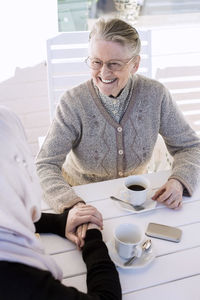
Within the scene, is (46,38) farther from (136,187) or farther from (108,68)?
(136,187)

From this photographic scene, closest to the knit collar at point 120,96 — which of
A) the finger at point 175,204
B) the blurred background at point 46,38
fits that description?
the finger at point 175,204

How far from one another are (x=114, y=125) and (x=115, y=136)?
49 millimetres

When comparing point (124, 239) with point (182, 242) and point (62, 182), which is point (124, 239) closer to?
point (182, 242)

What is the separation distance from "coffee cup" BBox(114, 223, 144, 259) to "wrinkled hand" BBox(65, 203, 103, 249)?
0.33 ft

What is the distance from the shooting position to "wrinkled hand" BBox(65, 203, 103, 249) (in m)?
1.02

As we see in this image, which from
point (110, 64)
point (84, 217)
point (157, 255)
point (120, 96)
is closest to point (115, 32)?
point (110, 64)

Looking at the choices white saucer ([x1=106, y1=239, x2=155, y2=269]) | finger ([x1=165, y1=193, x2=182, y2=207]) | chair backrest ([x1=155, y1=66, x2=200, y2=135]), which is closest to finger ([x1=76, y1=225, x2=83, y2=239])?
white saucer ([x1=106, y1=239, x2=155, y2=269])

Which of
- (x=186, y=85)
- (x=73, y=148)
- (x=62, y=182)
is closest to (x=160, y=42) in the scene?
(x=186, y=85)

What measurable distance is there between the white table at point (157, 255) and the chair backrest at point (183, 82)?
1.80 meters

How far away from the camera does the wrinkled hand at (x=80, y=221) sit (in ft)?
3.33

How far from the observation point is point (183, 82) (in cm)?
290

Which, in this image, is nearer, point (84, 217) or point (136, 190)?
point (84, 217)

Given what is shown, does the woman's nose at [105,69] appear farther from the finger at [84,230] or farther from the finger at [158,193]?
the finger at [84,230]

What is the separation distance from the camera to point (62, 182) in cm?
127
